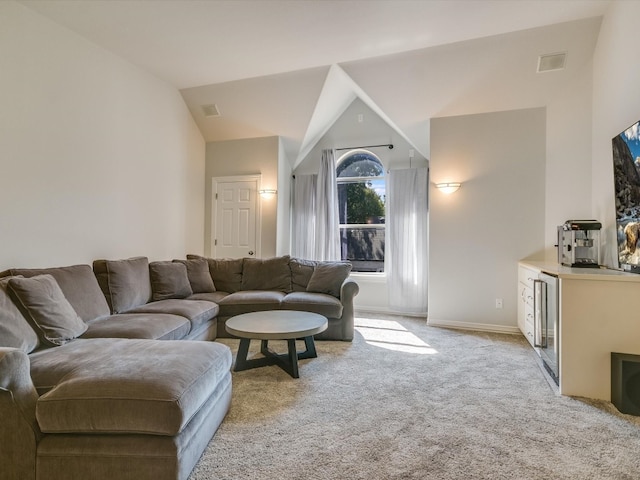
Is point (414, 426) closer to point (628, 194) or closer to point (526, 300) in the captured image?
point (526, 300)

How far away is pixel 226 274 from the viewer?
4281 millimetres

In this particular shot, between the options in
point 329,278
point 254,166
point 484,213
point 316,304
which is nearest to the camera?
point 316,304

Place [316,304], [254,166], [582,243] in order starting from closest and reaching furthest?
[582,243] < [316,304] < [254,166]

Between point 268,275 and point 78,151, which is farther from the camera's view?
point 268,275

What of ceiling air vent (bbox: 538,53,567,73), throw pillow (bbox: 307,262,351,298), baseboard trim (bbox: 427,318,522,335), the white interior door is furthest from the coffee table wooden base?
ceiling air vent (bbox: 538,53,567,73)

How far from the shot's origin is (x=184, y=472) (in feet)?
4.60

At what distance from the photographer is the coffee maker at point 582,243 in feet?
9.49

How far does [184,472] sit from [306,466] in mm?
566

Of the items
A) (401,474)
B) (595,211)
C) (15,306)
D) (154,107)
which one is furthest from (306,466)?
(154,107)

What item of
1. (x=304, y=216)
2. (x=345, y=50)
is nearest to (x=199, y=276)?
(x=304, y=216)

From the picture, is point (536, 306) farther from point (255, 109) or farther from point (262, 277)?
point (255, 109)

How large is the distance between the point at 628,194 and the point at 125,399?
3.57 metres

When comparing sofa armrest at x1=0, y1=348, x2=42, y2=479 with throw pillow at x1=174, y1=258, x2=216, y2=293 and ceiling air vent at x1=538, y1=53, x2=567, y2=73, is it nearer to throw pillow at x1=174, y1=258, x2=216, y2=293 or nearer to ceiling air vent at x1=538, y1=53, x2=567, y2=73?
throw pillow at x1=174, y1=258, x2=216, y2=293

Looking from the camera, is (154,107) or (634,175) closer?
(634,175)
